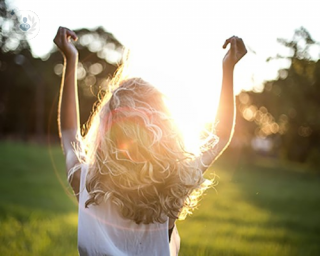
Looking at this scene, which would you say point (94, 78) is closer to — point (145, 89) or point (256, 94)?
point (256, 94)

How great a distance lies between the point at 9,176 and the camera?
1512 cm

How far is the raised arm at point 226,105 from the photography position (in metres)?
2.22

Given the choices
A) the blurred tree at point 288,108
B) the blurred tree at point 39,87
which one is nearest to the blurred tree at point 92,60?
the blurred tree at point 39,87

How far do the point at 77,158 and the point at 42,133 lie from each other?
149 ft

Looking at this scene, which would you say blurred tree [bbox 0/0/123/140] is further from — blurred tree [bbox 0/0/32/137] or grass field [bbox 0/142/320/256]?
grass field [bbox 0/142/320/256]

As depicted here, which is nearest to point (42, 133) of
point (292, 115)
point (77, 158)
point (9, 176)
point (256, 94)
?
point (256, 94)

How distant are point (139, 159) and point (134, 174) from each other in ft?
0.21

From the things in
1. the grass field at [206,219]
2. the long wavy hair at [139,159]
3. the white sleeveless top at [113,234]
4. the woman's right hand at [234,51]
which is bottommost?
the grass field at [206,219]

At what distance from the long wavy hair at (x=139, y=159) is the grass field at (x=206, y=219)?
2077 mm

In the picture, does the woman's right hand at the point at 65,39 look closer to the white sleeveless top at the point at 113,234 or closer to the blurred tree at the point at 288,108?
the white sleeveless top at the point at 113,234

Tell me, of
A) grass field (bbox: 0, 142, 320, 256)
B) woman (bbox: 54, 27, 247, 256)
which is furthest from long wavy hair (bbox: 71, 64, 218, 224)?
grass field (bbox: 0, 142, 320, 256)

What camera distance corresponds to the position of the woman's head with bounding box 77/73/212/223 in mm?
2094

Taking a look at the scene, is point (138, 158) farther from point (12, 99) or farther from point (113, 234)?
point (12, 99)

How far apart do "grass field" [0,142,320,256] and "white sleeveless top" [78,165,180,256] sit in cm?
205
